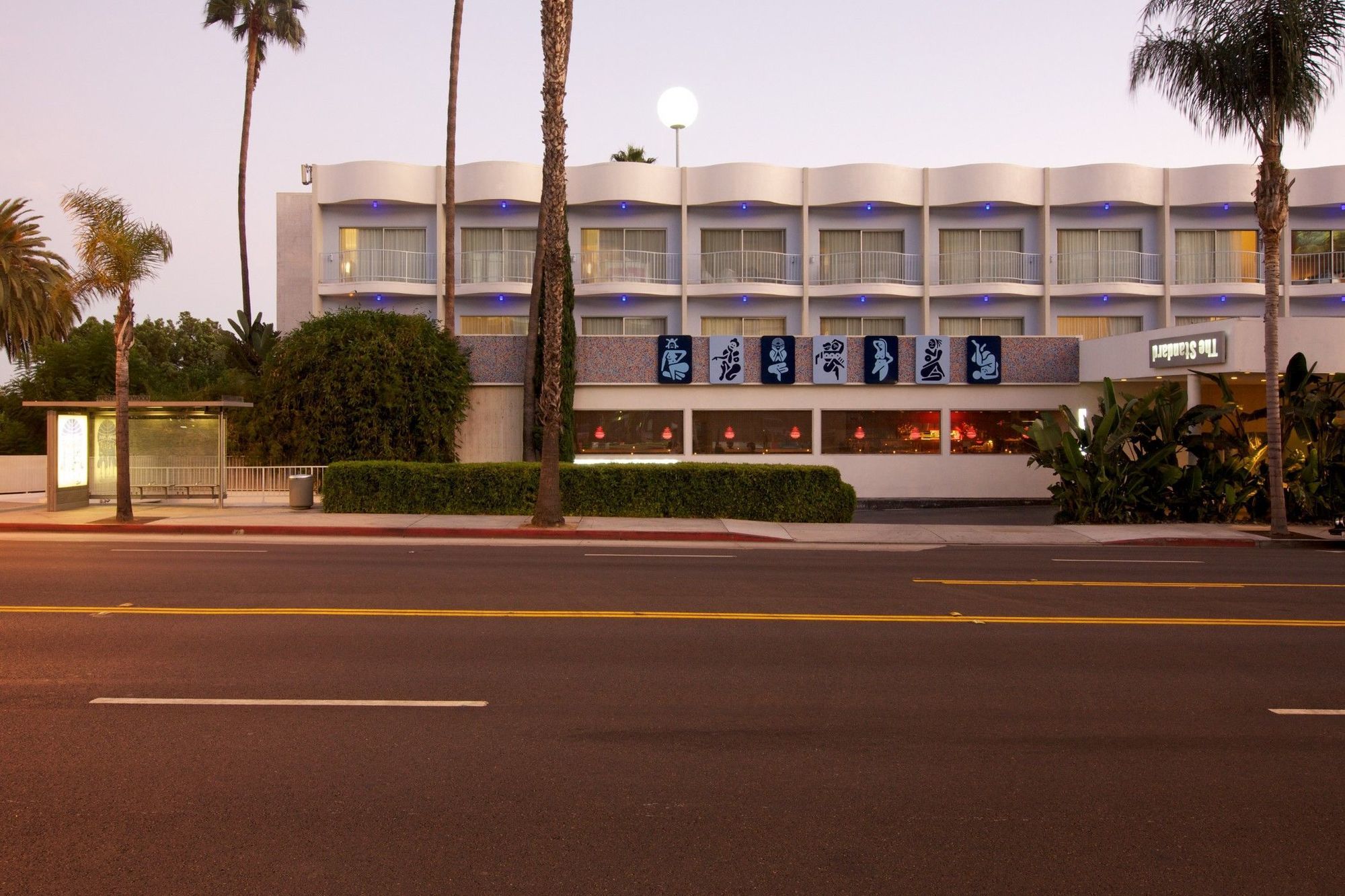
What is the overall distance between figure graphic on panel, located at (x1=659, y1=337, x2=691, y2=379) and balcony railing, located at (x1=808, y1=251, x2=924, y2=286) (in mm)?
8317

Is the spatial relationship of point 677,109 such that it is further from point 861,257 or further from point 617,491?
point 617,491

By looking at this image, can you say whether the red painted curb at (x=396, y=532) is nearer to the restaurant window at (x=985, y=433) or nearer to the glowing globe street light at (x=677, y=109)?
the restaurant window at (x=985, y=433)

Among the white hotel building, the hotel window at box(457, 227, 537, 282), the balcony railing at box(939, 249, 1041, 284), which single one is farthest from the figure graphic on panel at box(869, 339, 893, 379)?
the hotel window at box(457, 227, 537, 282)

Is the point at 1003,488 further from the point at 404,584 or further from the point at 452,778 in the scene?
the point at 452,778

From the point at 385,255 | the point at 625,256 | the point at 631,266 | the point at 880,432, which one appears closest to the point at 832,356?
the point at 880,432

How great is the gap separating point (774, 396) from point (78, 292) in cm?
1779

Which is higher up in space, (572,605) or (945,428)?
(945,428)

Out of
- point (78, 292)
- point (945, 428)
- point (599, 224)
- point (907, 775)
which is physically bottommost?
point (907, 775)

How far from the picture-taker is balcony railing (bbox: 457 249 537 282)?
36.9 m

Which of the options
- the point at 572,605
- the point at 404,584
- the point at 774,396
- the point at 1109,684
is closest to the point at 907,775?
the point at 1109,684

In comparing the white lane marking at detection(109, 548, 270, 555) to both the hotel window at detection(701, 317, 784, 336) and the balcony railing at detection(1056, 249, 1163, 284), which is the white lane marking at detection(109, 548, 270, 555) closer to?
the hotel window at detection(701, 317, 784, 336)

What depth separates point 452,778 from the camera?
5.76 metres

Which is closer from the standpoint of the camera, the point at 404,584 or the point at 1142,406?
the point at 404,584

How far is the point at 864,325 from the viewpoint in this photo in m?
37.8
